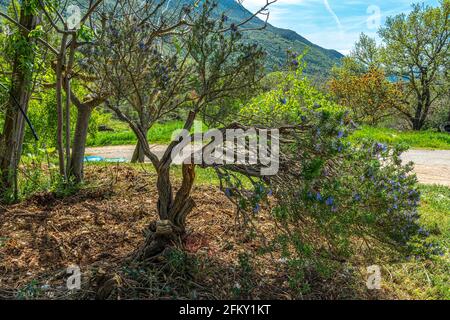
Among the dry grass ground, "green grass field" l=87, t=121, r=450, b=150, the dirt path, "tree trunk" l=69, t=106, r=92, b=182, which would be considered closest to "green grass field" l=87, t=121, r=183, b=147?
"green grass field" l=87, t=121, r=450, b=150

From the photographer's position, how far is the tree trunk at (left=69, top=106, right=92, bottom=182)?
200 inches

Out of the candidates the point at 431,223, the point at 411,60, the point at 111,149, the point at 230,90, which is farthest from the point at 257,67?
the point at 411,60

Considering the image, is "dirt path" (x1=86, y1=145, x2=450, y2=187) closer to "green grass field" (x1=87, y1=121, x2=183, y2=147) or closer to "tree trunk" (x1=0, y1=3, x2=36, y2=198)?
"green grass field" (x1=87, y1=121, x2=183, y2=147)

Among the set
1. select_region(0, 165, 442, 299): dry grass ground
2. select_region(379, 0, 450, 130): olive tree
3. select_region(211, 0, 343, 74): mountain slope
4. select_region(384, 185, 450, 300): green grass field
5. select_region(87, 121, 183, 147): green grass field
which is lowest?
select_region(384, 185, 450, 300): green grass field

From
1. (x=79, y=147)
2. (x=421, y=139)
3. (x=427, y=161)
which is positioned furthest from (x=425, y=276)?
(x=421, y=139)

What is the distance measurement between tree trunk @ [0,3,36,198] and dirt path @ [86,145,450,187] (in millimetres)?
4462

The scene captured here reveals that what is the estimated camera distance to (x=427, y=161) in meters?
11.2

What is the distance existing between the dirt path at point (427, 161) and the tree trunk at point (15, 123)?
4462mm

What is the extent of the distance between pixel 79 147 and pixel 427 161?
934 cm

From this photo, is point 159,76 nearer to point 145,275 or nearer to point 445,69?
point 145,275

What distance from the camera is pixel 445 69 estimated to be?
19.0 meters

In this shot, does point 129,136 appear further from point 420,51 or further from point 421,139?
point 420,51

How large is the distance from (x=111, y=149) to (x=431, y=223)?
1180 centimetres

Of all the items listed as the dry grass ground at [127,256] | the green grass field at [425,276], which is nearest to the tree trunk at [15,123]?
the dry grass ground at [127,256]
